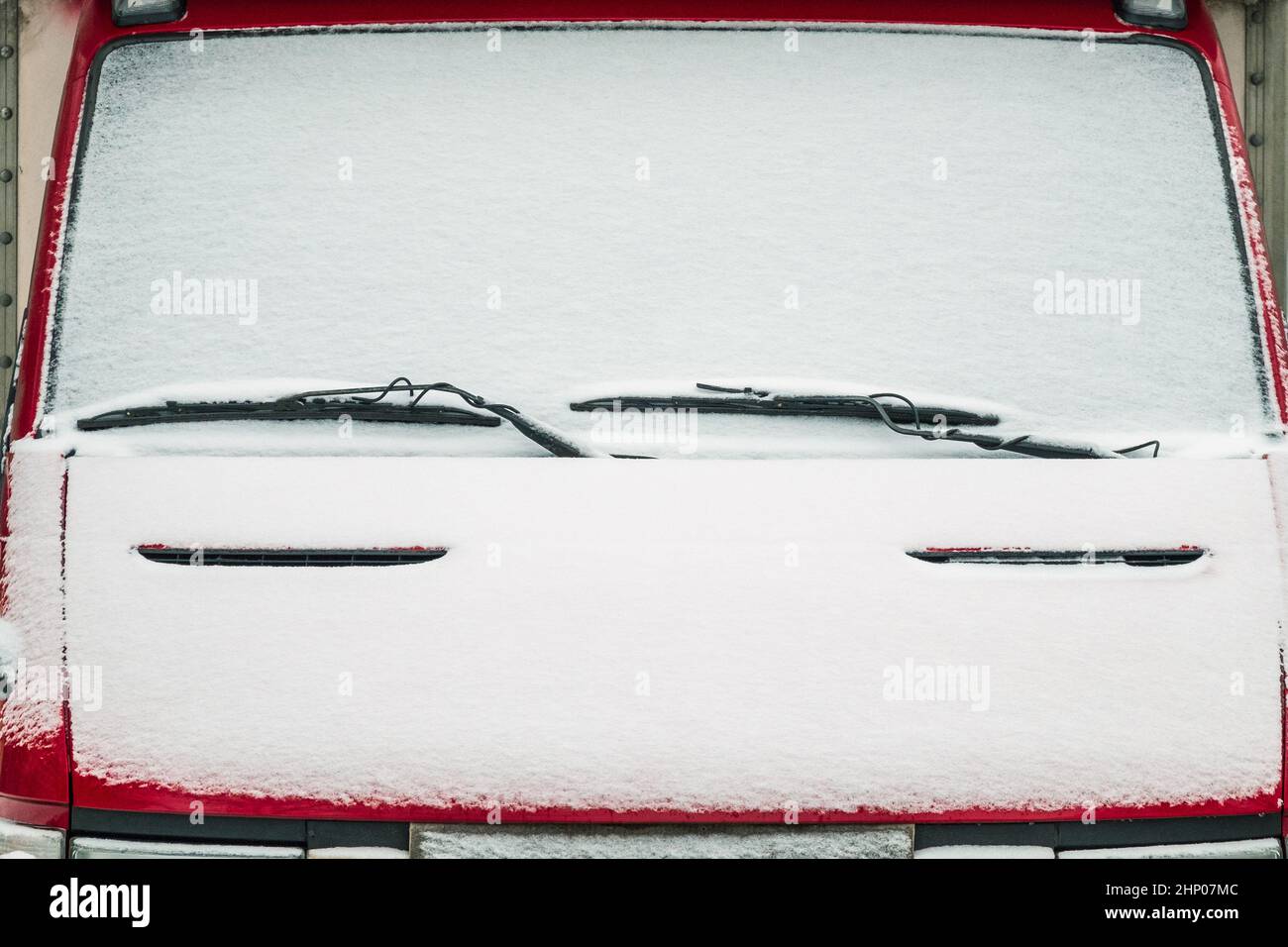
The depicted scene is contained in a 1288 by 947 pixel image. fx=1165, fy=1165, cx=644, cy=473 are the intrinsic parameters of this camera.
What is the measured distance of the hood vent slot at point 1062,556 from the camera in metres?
1.80

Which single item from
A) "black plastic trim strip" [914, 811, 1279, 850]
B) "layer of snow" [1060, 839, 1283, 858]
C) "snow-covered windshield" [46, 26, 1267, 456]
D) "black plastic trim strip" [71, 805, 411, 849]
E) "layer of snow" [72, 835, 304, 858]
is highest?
"snow-covered windshield" [46, 26, 1267, 456]

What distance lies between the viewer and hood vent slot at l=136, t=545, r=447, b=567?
1.79 metres

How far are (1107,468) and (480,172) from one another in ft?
3.78

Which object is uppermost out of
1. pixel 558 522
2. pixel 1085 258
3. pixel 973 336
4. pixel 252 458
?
pixel 1085 258

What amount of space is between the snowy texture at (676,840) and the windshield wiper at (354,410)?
1.97 ft

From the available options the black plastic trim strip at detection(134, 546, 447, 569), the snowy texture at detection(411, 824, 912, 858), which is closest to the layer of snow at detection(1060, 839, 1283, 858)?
the snowy texture at detection(411, 824, 912, 858)

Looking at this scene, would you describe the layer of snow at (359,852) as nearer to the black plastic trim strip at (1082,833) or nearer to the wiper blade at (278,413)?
the wiper blade at (278,413)

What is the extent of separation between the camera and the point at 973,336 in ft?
6.43

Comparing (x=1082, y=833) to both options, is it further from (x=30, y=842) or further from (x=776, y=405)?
(x=30, y=842)

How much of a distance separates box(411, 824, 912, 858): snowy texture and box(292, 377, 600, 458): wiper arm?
0.58 meters

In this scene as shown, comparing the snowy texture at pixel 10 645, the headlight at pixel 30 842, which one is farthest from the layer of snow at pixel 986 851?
the snowy texture at pixel 10 645

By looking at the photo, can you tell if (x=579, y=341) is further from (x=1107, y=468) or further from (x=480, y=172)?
(x=1107, y=468)

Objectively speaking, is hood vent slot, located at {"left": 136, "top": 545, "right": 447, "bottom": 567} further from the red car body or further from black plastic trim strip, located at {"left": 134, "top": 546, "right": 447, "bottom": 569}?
the red car body
